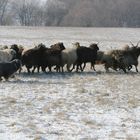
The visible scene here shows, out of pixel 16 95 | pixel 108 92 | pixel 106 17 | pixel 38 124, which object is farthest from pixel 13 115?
pixel 106 17

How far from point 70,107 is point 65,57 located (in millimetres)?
9082

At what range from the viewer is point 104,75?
22500 mm

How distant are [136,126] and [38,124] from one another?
2.36 m

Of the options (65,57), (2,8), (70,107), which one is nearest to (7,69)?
(65,57)

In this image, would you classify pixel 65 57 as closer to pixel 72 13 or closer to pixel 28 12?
pixel 72 13

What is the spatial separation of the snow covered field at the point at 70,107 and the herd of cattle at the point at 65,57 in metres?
0.90

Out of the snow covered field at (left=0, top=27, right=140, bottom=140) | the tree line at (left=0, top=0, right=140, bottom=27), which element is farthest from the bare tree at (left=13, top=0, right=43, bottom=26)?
the snow covered field at (left=0, top=27, right=140, bottom=140)

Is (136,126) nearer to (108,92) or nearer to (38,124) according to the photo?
(38,124)

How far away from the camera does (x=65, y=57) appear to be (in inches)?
923

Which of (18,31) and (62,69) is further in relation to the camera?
(18,31)

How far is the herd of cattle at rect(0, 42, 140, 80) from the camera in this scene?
74.7ft

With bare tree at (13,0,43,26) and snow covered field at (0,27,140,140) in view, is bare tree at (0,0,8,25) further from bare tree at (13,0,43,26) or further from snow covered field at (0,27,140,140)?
snow covered field at (0,27,140,140)

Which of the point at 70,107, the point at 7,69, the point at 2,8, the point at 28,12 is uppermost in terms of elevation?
the point at 2,8

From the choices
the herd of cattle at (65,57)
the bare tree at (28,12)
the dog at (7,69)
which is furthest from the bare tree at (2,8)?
the dog at (7,69)
